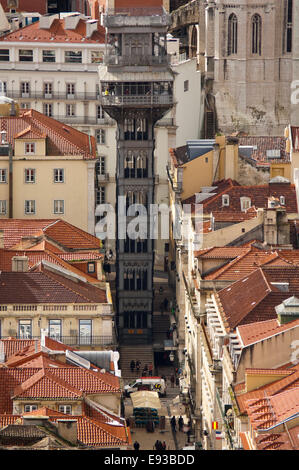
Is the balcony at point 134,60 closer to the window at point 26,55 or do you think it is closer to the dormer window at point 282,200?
the dormer window at point 282,200

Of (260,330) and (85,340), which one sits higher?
(85,340)

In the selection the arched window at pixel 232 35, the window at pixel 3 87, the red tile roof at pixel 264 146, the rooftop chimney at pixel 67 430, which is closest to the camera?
the rooftop chimney at pixel 67 430

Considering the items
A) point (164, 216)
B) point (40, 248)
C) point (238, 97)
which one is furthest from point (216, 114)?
point (40, 248)

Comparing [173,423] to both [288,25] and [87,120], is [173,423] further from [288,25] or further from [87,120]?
[288,25]

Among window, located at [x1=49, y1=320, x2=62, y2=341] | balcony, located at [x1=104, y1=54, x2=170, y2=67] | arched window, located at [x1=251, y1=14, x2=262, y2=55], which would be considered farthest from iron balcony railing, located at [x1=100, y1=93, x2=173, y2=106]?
arched window, located at [x1=251, y1=14, x2=262, y2=55]

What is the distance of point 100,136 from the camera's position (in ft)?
570

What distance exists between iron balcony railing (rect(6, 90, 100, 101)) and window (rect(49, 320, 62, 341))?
196 ft

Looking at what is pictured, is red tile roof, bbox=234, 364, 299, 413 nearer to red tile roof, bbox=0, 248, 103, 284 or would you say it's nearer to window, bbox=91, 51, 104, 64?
red tile roof, bbox=0, 248, 103, 284

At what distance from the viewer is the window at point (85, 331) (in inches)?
4638

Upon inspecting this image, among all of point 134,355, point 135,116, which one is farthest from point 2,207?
point 134,355

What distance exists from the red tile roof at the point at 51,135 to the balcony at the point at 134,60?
326 inches

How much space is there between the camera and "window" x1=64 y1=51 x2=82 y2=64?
6983 inches

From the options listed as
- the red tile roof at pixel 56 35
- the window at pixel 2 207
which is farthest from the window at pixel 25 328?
the red tile roof at pixel 56 35

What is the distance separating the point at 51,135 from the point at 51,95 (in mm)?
26308
